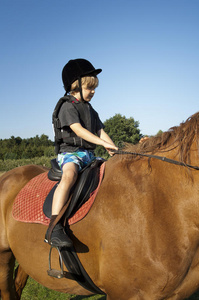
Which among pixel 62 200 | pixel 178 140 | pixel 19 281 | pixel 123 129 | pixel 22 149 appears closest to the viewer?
pixel 178 140

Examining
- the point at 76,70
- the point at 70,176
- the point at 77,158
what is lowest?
the point at 70,176

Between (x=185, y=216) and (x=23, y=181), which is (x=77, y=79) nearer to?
(x=23, y=181)

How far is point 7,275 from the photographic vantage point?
10.7 feet

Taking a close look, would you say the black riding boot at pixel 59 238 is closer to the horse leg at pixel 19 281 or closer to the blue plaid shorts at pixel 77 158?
the blue plaid shorts at pixel 77 158

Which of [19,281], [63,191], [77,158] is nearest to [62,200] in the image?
[63,191]

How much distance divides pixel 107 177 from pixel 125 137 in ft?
125

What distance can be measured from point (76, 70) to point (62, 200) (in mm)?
1483

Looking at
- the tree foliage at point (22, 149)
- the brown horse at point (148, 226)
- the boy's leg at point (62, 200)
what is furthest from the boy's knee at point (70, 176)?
the tree foliage at point (22, 149)

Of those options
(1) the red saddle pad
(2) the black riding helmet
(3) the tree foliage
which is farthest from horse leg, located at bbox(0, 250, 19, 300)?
(3) the tree foliage

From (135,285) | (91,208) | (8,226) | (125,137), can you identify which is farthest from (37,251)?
(125,137)

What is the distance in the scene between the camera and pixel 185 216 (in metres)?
1.92

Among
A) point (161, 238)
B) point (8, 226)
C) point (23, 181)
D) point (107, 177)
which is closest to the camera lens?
point (161, 238)

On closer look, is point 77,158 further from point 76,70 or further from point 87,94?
point 76,70

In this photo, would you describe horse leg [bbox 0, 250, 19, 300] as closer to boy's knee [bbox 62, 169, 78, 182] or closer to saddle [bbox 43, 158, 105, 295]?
saddle [bbox 43, 158, 105, 295]
